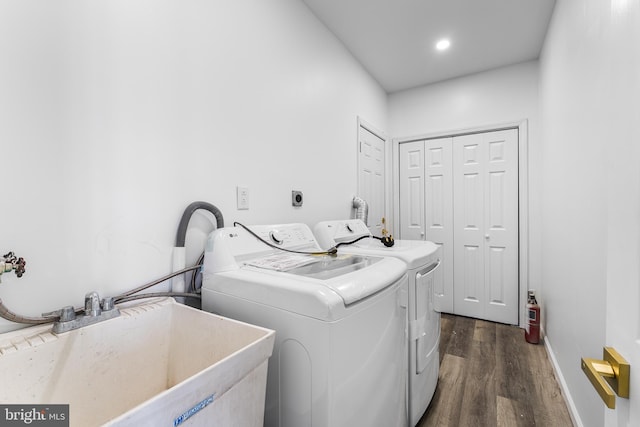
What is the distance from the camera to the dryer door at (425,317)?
1.43 meters

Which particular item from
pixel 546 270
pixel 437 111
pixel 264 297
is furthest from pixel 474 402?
pixel 437 111

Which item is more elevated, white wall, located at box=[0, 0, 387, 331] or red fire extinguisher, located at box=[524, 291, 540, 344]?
white wall, located at box=[0, 0, 387, 331]

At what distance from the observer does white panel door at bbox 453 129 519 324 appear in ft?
9.32

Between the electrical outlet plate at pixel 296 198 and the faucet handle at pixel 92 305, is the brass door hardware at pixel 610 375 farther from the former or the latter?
the electrical outlet plate at pixel 296 198

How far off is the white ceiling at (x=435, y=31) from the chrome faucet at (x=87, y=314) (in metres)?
2.16

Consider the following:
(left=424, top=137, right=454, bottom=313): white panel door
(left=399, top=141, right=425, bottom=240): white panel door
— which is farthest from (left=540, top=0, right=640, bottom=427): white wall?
(left=399, top=141, right=425, bottom=240): white panel door

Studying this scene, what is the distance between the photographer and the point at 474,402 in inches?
65.9

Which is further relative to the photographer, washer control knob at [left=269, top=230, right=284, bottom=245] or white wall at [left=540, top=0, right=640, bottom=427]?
washer control knob at [left=269, top=230, right=284, bottom=245]

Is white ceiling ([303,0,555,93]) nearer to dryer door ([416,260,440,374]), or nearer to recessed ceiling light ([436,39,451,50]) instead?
recessed ceiling light ([436,39,451,50])

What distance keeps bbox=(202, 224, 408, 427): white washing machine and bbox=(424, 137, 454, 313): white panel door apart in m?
2.16

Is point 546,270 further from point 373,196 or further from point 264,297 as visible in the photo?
point 264,297

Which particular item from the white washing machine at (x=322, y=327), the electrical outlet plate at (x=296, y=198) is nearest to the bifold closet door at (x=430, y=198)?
the electrical outlet plate at (x=296, y=198)

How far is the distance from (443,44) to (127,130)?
2552mm

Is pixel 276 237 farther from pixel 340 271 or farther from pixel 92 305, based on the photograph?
pixel 92 305
